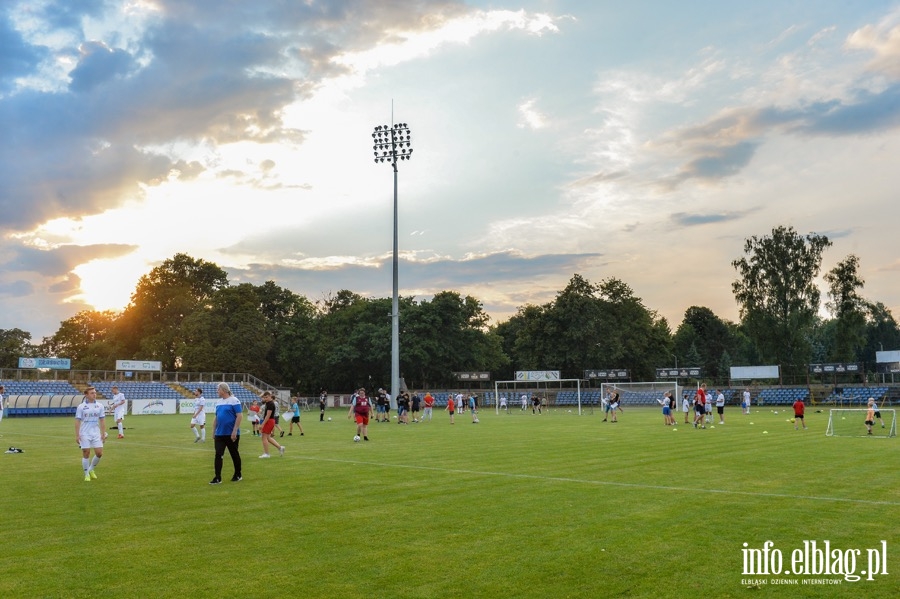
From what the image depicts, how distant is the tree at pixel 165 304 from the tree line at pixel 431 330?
0.52ft

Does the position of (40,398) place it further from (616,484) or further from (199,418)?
(616,484)

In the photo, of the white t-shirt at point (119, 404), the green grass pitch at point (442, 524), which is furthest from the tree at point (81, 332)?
the green grass pitch at point (442, 524)

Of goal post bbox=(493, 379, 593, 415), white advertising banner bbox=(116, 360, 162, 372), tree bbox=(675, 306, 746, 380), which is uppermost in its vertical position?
tree bbox=(675, 306, 746, 380)

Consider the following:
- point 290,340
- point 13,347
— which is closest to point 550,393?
point 290,340

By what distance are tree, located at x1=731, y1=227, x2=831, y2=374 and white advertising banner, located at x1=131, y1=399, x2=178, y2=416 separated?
58183 millimetres

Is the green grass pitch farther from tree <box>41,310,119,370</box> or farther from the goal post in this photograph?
tree <box>41,310,119,370</box>

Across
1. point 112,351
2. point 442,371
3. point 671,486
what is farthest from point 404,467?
point 112,351

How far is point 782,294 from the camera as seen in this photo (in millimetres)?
72875

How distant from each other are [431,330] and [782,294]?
41298mm

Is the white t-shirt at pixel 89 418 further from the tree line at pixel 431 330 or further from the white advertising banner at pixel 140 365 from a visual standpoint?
the tree line at pixel 431 330

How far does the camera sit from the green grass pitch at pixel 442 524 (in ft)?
22.8

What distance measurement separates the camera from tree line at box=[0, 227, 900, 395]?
73.1 metres

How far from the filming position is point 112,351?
3949 inches

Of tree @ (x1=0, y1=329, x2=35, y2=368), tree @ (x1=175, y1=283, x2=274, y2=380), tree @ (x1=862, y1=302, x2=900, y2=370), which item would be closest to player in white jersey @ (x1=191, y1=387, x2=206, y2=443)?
tree @ (x1=175, y1=283, x2=274, y2=380)
